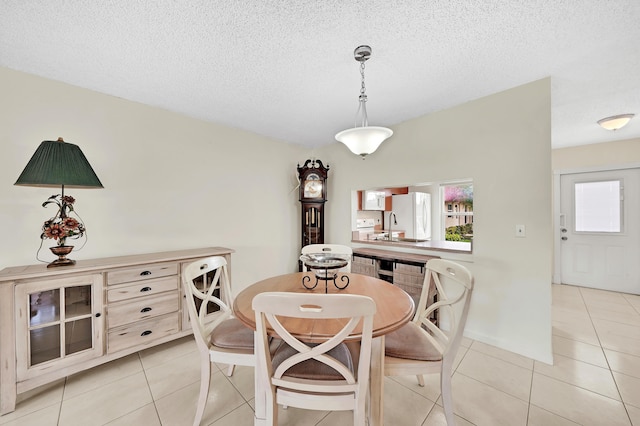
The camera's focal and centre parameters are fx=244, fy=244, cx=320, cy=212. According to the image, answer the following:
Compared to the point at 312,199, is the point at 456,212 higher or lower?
lower

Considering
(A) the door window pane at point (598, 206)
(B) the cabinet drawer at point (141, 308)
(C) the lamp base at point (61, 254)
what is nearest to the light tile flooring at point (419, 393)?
(B) the cabinet drawer at point (141, 308)

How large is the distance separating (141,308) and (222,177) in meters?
1.63

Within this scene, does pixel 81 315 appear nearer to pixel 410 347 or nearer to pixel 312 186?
pixel 410 347

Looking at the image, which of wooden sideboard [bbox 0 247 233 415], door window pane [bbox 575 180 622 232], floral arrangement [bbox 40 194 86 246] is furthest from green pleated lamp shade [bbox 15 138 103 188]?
door window pane [bbox 575 180 622 232]

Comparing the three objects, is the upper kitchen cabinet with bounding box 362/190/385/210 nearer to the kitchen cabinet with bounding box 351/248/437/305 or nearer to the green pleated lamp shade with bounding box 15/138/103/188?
the kitchen cabinet with bounding box 351/248/437/305

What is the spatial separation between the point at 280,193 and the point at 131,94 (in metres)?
1.98

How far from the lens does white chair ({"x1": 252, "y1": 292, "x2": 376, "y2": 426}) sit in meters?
0.95

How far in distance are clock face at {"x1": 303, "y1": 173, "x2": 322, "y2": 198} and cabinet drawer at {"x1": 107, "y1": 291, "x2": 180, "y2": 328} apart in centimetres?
205

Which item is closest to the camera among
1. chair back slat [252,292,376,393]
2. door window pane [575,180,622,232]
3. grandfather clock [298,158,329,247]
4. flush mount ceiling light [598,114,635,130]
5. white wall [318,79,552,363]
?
chair back slat [252,292,376,393]

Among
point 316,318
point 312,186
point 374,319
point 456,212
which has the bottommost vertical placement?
point 374,319

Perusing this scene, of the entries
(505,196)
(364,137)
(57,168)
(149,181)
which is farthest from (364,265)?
(57,168)

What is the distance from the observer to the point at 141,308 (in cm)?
205

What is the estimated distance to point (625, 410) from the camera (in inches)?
60.1

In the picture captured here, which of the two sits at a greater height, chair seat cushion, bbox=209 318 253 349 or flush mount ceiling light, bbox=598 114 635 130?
flush mount ceiling light, bbox=598 114 635 130
